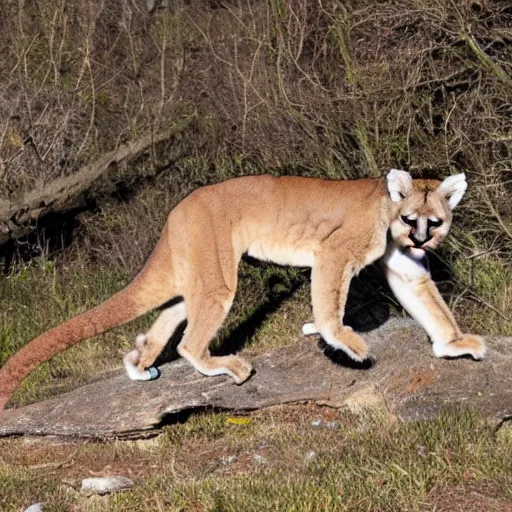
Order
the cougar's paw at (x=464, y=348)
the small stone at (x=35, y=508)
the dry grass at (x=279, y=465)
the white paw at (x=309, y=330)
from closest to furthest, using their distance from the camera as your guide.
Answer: the dry grass at (x=279, y=465) < the small stone at (x=35, y=508) < the cougar's paw at (x=464, y=348) < the white paw at (x=309, y=330)

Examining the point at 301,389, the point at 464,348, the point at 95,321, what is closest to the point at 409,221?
the point at 464,348

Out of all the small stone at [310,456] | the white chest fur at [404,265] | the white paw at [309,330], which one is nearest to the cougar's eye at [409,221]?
the white chest fur at [404,265]

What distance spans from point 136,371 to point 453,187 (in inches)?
107

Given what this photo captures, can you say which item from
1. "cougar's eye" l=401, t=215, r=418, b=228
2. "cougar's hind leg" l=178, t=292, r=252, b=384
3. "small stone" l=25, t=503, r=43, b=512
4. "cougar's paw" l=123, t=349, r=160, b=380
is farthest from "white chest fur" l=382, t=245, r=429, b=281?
"small stone" l=25, t=503, r=43, b=512

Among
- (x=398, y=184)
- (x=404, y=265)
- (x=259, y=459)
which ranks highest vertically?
(x=398, y=184)

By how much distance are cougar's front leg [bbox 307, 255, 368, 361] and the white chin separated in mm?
466

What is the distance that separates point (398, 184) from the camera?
6965mm

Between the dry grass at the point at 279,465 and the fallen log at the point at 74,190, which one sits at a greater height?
the fallen log at the point at 74,190

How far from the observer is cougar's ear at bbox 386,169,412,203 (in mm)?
6938

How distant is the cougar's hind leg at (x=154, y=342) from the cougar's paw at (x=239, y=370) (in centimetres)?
63

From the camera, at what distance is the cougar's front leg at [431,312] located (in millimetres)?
6984

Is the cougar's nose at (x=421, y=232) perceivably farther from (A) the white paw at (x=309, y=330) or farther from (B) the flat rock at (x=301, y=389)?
(A) the white paw at (x=309, y=330)

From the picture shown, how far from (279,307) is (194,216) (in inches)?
107

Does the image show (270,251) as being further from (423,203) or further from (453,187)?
(453,187)
